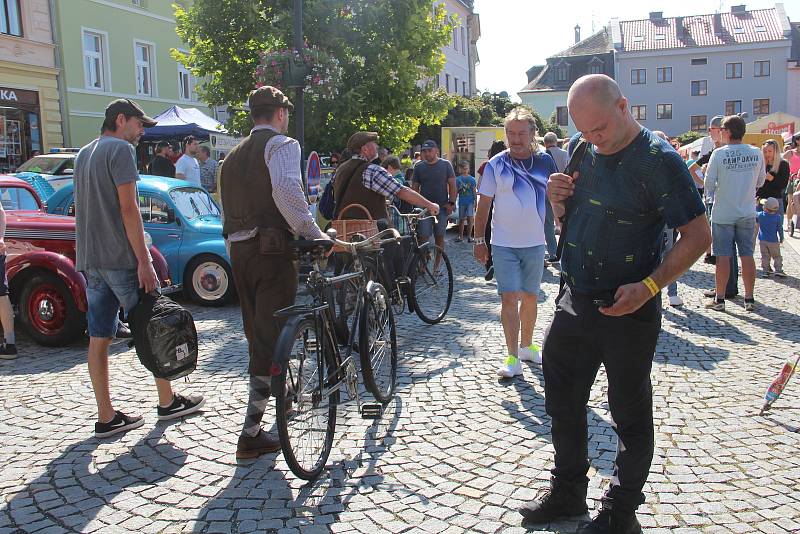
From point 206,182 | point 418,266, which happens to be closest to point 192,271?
point 418,266

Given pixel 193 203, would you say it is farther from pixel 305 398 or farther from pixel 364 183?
pixel 305 398

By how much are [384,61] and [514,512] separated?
39.8 ft

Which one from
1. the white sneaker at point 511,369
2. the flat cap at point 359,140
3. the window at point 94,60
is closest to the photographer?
the white sneaker at point 511,369

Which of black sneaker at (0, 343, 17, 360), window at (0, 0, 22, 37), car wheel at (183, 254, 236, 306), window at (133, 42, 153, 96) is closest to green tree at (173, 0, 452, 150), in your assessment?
car wheel at (183, 254, 236, 306)

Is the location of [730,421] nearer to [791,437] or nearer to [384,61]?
[791,437]

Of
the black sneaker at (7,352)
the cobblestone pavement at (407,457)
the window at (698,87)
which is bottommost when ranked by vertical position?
the cobblestone pavement at (407,457)

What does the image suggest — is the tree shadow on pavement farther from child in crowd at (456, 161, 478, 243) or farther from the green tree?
child in crowd at (456, 161, 478, 243)

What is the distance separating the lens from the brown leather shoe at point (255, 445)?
4180 millimetres

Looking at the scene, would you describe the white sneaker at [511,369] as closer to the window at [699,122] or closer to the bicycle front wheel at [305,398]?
the bicycle front wheel at [305,398]

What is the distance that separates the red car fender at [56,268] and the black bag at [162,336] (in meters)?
2.40

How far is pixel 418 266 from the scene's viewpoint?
7.77 metres

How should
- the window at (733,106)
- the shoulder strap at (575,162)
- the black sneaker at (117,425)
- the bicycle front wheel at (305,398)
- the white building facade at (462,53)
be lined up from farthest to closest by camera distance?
1. the window at (733,106)
2. the white building facade at (462,53)
3. the black sneaker at (117,425)
4. the bicycle front wheel at (305,398)
5. the shoulder strap at (575,162)

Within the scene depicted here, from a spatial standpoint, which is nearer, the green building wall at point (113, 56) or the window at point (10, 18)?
the window at point (10, 18)

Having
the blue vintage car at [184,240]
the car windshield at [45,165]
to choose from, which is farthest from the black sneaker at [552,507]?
the car windshield at [45,165]
